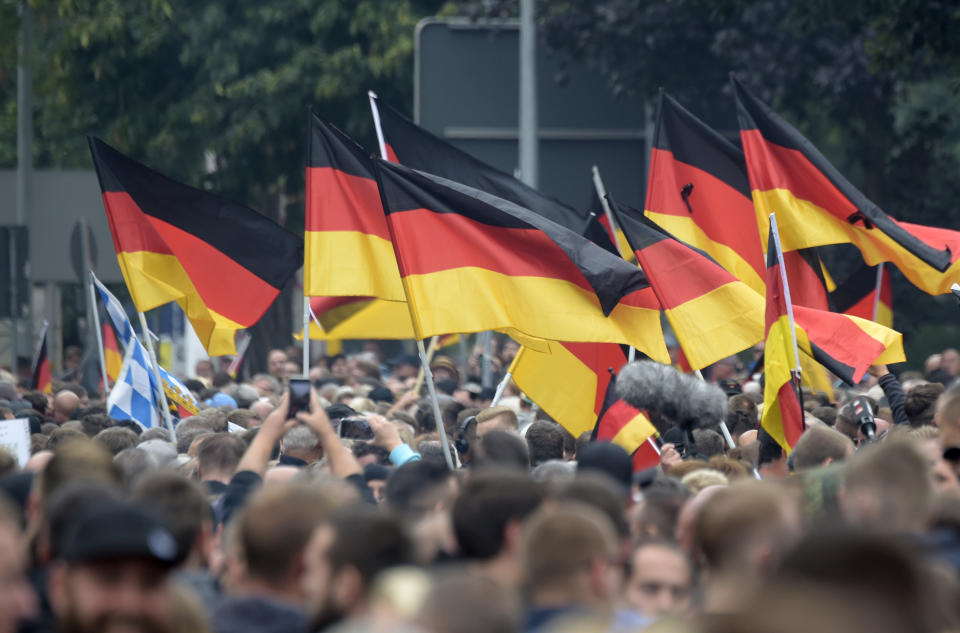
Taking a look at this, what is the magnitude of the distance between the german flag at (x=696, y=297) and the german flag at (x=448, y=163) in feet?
3.55

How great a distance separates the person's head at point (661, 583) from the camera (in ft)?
14.8

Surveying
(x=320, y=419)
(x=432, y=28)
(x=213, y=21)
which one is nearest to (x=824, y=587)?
(x=320, y=419)

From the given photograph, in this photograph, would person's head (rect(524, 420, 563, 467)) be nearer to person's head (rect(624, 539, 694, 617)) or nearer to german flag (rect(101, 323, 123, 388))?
person's head (rect(624, 539, 694, 617))

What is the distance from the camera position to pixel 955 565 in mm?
4422

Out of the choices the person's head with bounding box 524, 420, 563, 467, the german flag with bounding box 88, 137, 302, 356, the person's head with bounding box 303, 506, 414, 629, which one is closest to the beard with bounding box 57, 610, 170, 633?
the person's head with bounding box 303, 506, 414, 629

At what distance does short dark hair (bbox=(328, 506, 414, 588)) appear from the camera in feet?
13.2

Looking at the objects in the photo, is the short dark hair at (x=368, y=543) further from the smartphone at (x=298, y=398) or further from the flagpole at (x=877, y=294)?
the flagpole at (x=877, y=294)

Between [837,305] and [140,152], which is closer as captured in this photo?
[837,305]

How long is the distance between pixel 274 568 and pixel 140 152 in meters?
20.1

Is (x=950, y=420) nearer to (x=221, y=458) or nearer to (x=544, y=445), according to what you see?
(x=544, y=445)

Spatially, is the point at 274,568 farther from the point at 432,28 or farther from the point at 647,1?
the point at 647,1

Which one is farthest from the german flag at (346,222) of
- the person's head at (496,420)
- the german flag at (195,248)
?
the person's head at (496,420)

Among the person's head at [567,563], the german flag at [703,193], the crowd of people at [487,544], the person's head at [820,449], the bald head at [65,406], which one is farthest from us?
the bald head at [65,406]

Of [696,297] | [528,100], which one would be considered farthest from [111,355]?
[696,297]
